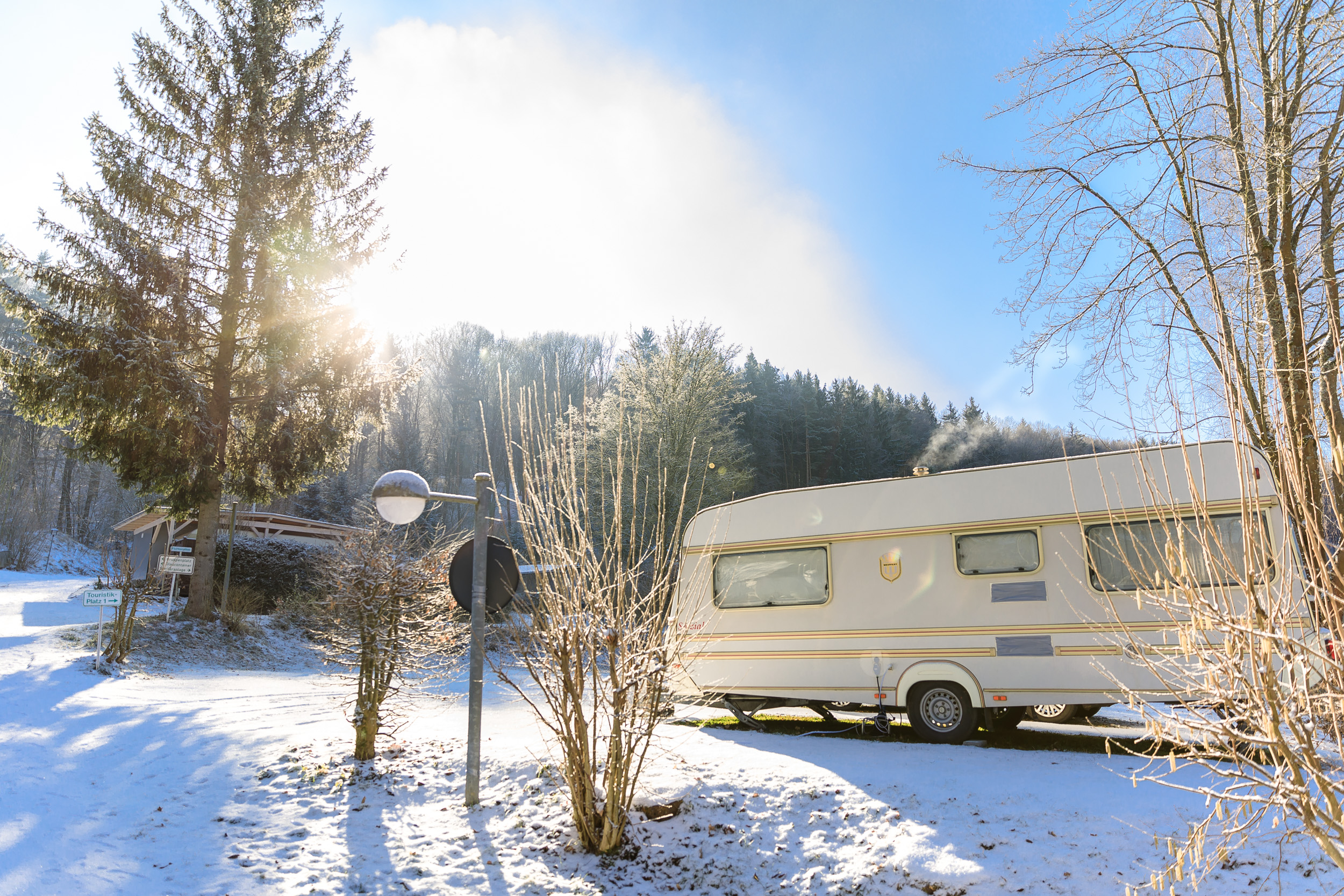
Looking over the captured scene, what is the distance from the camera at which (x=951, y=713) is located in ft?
25.5

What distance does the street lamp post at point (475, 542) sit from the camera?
5.88 metres

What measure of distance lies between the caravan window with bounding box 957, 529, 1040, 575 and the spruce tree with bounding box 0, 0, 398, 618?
44.2 ft

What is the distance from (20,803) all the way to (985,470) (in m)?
8.69

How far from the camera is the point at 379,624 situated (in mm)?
7254

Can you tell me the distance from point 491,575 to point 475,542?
35cm

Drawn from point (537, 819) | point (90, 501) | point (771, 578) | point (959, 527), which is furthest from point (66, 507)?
point (959, 527)

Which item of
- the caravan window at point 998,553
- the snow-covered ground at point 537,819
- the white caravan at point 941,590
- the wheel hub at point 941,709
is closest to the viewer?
the snow-covered ground at point 537,819

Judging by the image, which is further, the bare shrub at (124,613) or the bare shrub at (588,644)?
the bare shrub at (124,613)

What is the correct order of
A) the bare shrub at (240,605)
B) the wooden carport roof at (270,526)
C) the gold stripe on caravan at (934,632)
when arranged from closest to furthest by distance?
the gold stripe on caravan at (934,632) → the bare shrub at (240,605) → the wooden carport roof at (270,526)

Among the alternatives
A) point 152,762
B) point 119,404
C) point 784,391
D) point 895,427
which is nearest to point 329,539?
point 119,404

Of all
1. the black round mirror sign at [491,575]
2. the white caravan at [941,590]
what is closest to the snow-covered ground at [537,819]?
the white caravan at [941,590]

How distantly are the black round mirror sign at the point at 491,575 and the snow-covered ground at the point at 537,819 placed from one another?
4.65ft

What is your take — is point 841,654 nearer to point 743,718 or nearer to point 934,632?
point 934,632

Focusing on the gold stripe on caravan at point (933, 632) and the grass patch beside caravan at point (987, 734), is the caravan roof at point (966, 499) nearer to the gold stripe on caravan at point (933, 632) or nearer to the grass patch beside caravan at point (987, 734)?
the gold stripe on caravan at point (933, 632)
